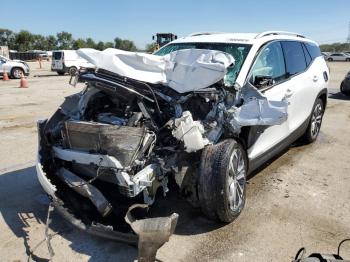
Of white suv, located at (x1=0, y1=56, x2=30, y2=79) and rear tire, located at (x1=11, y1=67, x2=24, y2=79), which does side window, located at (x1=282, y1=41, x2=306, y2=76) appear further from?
rear tire, located at (x1=11, y1=67, x2=24, y2=79)

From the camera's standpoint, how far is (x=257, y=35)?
5199mm

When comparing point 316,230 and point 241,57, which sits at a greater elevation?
point 241,57

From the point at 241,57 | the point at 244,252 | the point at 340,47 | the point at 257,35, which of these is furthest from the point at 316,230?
the point at 340,47

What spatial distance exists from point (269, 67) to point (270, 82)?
30 centimetres

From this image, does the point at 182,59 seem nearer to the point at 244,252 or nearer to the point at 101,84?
the point at 101,84

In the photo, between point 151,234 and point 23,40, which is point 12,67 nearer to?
point 151,234

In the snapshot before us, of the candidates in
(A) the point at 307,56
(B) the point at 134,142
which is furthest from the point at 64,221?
(A) the point at 307,56

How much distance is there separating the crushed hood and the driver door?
65cm

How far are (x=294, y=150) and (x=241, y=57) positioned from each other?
2.61 metres

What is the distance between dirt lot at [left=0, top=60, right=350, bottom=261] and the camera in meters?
A: 3.58

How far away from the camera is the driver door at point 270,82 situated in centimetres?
466

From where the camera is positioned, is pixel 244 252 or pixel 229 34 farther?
pixel 229 34

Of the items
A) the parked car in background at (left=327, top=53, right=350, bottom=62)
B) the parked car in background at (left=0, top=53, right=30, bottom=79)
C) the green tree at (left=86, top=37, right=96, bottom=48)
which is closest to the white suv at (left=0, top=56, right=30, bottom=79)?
the parked car in background at (left=0, top=53, right=30, bottom=79)

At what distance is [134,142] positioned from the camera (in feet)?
11.6
